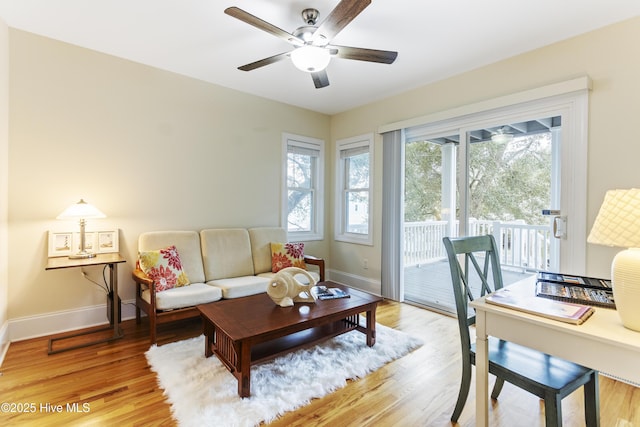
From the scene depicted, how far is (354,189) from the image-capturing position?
454cm

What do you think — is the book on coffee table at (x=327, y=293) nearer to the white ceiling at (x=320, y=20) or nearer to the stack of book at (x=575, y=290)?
the stack of book at (x=575, y=290)

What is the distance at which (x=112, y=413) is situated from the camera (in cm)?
174

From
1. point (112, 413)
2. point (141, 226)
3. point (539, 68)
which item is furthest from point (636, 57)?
point (141, 226)

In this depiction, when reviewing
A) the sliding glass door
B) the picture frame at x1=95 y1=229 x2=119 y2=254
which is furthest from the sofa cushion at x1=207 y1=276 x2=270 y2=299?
the sliding glass door

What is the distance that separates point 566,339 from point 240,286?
8.26 ft

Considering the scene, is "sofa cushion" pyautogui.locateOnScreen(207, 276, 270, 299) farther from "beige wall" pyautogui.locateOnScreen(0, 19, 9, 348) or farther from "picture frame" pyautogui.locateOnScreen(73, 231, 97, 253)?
"beige wall" pyautogui.locateOnScreen(0, 19, 9, 348)

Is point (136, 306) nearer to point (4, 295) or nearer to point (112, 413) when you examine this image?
point (4, 295)

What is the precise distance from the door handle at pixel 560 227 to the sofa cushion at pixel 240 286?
271 centimetres

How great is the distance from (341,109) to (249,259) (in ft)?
8.39

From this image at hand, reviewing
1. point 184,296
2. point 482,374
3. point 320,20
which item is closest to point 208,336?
point 184,296

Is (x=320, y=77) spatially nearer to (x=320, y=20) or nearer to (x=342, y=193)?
(x=320, y=20)

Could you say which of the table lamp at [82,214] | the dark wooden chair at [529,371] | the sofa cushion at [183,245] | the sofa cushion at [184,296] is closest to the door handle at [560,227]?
the dark wooden chair at [529,371]

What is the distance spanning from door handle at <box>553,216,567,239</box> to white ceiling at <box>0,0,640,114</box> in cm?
134

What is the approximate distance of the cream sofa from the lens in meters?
2.62
